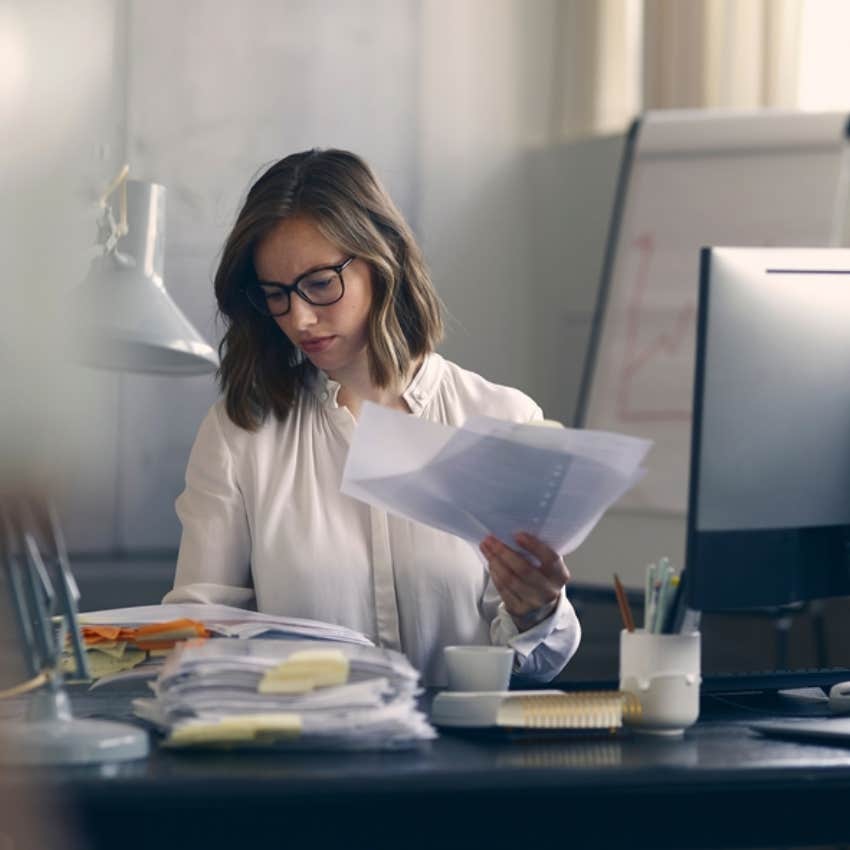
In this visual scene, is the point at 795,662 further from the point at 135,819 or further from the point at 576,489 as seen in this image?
the point at 135,819

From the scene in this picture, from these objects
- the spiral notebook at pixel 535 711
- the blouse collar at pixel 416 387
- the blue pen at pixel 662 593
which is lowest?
the spiral notebook at pixel 535 711

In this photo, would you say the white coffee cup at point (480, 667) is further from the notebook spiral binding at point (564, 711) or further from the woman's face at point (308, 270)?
the woman's face at point (308, 270)

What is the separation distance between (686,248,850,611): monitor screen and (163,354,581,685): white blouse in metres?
0.52

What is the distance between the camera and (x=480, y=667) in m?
1.31

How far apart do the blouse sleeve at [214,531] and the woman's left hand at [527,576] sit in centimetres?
43

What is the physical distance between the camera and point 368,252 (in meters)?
1.89

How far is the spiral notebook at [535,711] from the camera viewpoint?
3.81 feet

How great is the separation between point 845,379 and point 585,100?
9.39ft

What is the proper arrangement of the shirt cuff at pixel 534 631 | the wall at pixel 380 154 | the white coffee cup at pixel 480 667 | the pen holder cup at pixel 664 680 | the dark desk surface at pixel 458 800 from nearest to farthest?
the dark desk surface at pixel 458 800 → the pen holder cup at pixel 664 680 → the white coffee cup at pixel 480 667 → the shirt cuff at pixel 534 631 → the wall at pixel 380 154

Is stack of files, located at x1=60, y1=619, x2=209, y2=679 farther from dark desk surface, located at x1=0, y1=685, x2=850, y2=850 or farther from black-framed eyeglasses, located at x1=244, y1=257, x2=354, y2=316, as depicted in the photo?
black-framed eyeglasses, located at x1=244, y1=257, x2=354, y2=316

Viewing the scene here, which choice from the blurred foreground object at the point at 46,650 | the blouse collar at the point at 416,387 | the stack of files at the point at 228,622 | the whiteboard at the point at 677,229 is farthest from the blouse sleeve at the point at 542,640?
the whiteboard at the point at 677,229

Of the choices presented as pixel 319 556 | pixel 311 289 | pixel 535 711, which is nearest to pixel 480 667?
pixel 535 711

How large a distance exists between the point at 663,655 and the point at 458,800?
32 centimetres

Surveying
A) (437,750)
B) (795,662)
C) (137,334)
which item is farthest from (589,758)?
(795,662)
